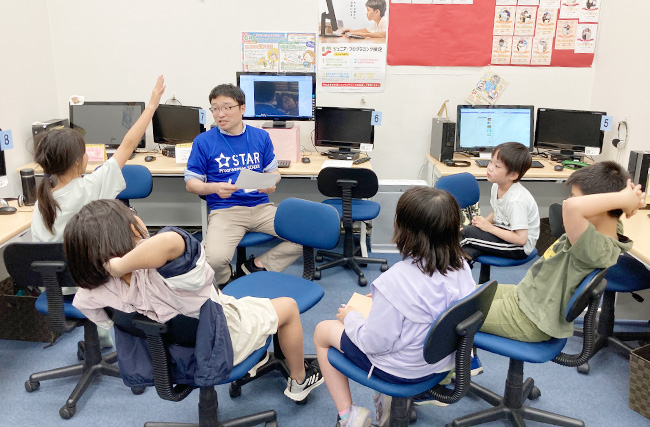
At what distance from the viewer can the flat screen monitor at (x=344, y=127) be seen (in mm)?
4035

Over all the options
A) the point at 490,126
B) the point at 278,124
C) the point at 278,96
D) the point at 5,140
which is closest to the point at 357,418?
the point at 5,140

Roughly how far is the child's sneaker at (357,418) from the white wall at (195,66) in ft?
9.21

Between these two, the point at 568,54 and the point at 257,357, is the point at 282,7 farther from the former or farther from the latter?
the point at 257,357

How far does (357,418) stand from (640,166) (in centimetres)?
218

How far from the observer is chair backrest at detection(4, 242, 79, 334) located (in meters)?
1.92

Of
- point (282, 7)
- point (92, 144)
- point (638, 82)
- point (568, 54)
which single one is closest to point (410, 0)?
point (282, 7)

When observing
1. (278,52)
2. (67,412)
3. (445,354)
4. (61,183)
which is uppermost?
(278,52)

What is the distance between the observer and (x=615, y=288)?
2424mm

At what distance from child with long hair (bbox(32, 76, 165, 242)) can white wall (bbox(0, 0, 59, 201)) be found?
4.77 feet

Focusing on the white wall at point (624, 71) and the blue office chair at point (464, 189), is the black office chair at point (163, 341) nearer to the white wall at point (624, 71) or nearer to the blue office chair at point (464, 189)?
the blue office chair at point (464, 189)

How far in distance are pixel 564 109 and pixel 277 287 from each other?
2982mm

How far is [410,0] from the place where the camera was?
4.03 metres

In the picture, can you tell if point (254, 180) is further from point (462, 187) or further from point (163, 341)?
point (163, 341)

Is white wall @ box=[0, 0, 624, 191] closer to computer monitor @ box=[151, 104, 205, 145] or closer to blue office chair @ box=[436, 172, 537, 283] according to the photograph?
computer monitor @ box=[151, 104, 205, 145]
